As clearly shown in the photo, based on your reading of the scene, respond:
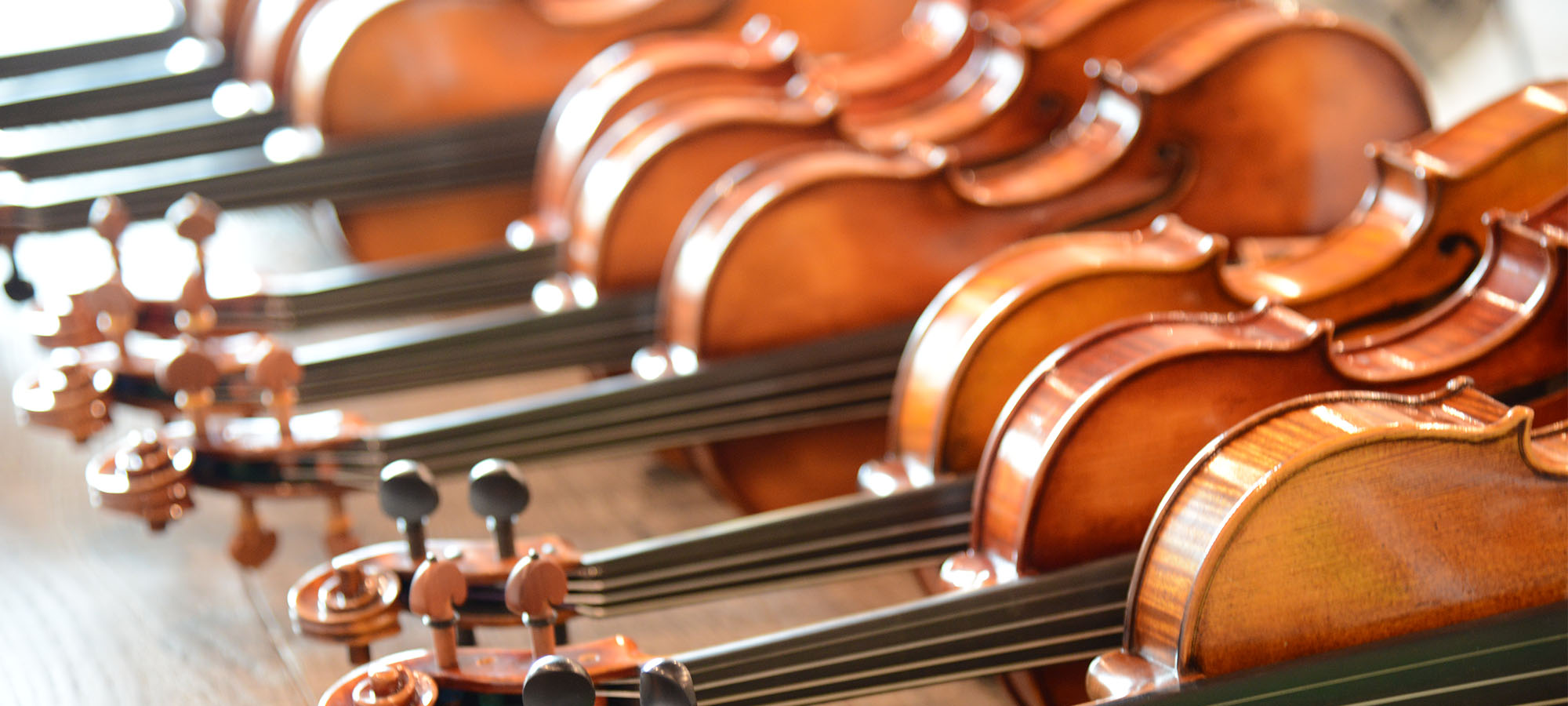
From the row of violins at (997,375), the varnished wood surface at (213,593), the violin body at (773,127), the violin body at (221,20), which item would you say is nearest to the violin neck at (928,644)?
the row of violins at (997,375)

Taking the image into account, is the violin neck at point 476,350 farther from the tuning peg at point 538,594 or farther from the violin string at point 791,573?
the tuning peg at point 538,594

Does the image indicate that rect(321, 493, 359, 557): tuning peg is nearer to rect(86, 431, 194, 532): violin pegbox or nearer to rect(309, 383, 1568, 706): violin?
rect(86, 431, 194, 532): violin pegbox

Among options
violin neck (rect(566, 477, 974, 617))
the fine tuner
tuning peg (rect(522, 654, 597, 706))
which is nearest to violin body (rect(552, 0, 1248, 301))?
violin neck (rect(566, 477, 974, 617))

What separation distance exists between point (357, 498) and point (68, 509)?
0.33 meters

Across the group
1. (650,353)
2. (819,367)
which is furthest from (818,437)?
(650,353)

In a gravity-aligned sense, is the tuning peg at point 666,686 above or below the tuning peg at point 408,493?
below

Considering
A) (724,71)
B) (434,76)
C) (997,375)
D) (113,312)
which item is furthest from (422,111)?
(997,375)

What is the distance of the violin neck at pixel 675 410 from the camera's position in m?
1.39

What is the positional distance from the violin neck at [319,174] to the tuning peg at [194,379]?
1.99ft

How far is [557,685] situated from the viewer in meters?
0.83

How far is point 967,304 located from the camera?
133 cm

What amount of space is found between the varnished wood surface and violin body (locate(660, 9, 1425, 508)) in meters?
0.14

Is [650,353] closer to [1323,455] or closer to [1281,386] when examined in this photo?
[1281,386]

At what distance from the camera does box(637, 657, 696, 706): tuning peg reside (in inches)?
32.3
